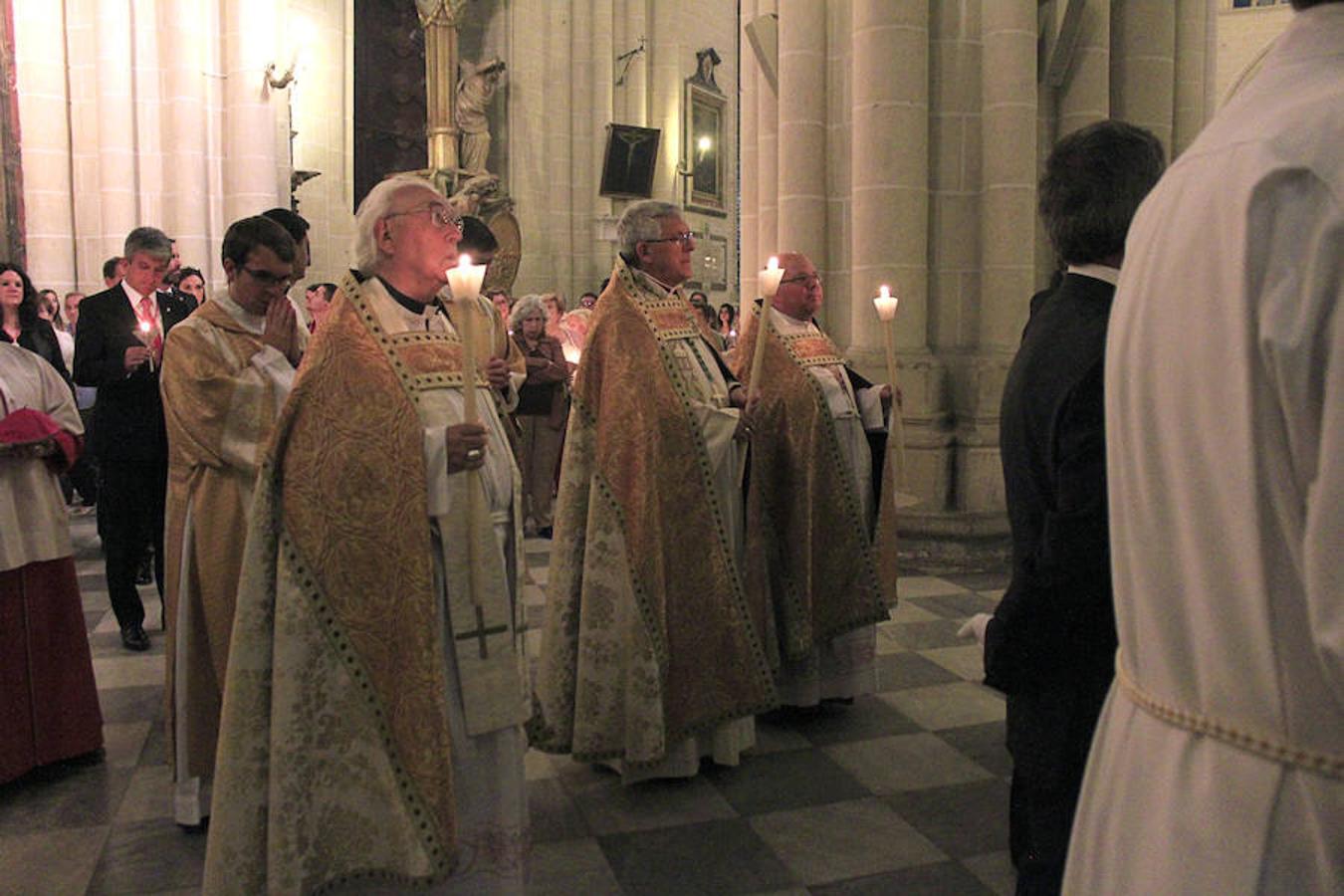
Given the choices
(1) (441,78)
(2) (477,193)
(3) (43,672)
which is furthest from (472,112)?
(3) (43,672)

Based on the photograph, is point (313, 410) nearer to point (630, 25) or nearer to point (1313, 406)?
point (1313, 406)

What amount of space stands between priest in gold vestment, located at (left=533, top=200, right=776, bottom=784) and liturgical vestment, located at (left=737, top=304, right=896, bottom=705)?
45 centimetres

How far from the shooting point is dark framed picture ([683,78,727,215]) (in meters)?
17.0

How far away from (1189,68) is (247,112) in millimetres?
8165

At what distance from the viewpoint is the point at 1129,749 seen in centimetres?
110

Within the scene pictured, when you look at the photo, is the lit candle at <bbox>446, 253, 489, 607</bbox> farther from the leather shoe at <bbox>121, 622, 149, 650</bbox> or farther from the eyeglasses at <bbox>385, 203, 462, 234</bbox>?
the leather shoe at <bbox>121, 622, 149, 650</bbox>

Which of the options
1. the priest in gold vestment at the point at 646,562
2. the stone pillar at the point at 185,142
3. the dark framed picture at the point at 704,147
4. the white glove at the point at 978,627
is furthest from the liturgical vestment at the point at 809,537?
the dark framed picture at the point at 704,147

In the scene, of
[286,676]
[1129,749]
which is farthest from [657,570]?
[1129,749]

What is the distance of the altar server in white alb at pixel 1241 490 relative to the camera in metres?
0.87

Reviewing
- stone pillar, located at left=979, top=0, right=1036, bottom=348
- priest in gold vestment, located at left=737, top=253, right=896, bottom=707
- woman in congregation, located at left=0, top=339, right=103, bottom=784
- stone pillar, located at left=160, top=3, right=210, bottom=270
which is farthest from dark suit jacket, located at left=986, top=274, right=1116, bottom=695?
stone pillar, located at left=160, top=3, right=210, bottom=270

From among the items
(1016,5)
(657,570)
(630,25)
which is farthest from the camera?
(630,25)

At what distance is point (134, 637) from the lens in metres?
5.14

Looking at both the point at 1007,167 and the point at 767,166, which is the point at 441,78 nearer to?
the point at 767,166

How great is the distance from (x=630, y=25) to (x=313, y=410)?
14336mm
